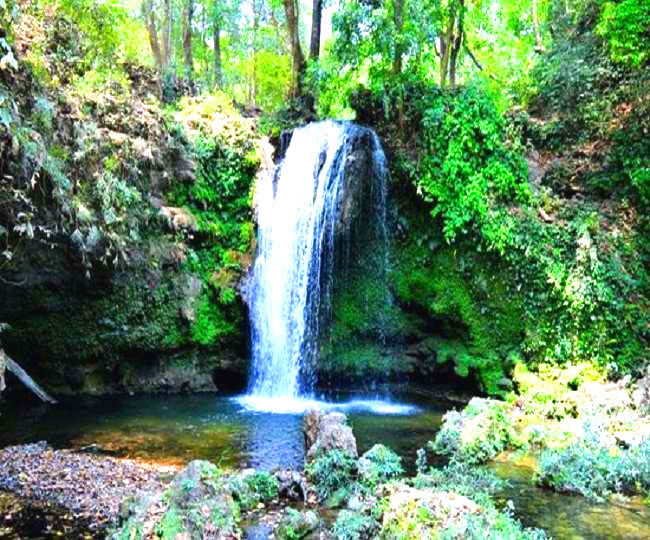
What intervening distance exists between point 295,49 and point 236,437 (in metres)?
11.7

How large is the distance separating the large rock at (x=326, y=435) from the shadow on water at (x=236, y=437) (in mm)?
412

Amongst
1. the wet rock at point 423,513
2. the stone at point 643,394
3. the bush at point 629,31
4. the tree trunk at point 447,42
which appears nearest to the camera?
the wet rock at point 423,513

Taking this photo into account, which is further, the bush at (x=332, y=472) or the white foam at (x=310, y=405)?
the white foam at (x=310, y=405)

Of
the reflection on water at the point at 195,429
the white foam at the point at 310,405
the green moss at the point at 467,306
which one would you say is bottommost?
the white foam at the point at 310,405

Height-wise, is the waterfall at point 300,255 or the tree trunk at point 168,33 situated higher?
the tree trunk at point 168,33

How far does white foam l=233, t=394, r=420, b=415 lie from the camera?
36.9ft

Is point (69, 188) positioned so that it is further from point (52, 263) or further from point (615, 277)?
point (615, 277)

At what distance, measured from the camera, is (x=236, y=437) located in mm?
9086

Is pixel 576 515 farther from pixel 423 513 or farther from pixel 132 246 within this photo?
pixel 132 246

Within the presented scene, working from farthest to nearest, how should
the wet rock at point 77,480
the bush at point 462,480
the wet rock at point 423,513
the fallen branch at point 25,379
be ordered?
the fallen branch at point 25,379
the bush at point 462,480
the wet rock at point 77,480
the wet rock at point 423,513

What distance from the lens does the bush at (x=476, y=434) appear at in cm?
813

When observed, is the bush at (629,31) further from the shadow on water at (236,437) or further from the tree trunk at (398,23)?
the shadow on water at (236,437)

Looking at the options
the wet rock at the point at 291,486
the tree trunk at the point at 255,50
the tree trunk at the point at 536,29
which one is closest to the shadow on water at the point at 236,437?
the wet rock at the point at 291,486

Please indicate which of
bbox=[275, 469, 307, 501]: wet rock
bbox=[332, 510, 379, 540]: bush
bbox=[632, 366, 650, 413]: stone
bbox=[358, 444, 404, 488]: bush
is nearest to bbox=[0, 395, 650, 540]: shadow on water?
bbox=[358, 444, 404, 488]: bush
